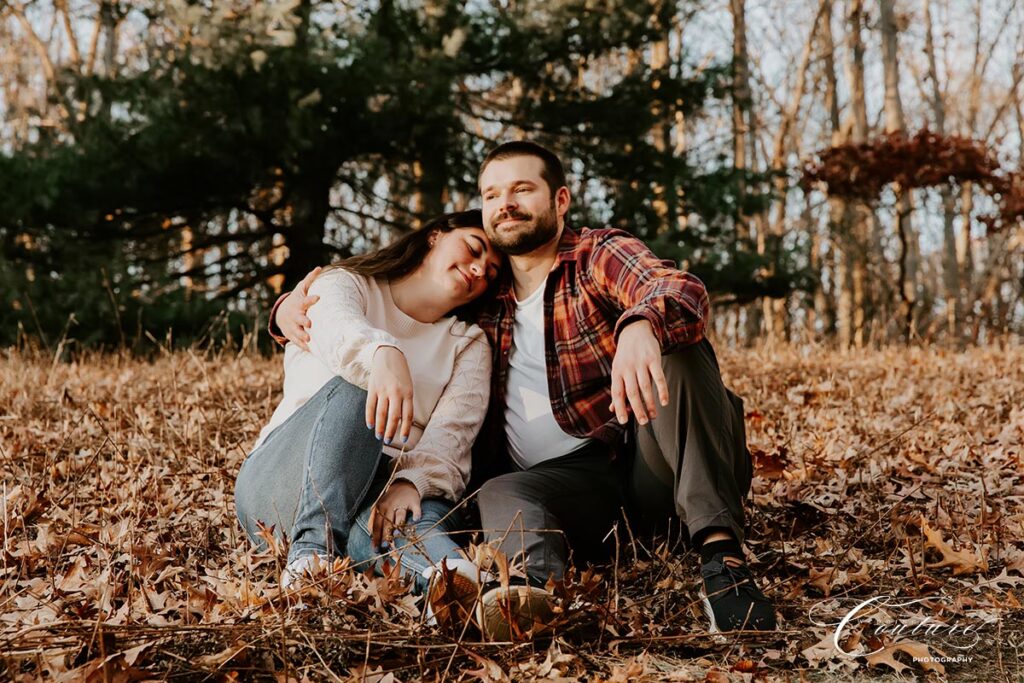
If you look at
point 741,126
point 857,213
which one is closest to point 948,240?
point 857,213

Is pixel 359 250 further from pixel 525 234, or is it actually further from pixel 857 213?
pixel 857 213

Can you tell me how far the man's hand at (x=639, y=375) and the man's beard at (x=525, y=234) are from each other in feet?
2.45

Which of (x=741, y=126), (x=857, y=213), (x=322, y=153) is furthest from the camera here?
(x=741, y=126)

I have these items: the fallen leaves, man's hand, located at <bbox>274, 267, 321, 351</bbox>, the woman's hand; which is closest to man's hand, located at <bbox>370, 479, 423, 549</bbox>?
the woman's hand

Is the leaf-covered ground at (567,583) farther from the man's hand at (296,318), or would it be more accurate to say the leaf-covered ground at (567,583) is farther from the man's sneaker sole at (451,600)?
the man's hand at (296,318)

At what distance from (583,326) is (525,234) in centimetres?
38

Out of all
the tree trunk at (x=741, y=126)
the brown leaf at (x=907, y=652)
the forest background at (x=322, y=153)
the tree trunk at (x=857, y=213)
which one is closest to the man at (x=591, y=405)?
the brown leaf at (x=907, y=652)

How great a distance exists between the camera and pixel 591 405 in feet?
9.11

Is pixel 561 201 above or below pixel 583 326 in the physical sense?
above

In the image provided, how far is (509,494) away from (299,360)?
89 centimetres

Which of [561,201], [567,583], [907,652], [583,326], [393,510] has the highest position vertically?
[561,201]

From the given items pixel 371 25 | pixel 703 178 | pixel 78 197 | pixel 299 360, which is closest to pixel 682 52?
pixel 703 178

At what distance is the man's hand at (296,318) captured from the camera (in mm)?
2850

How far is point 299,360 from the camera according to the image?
288cm
